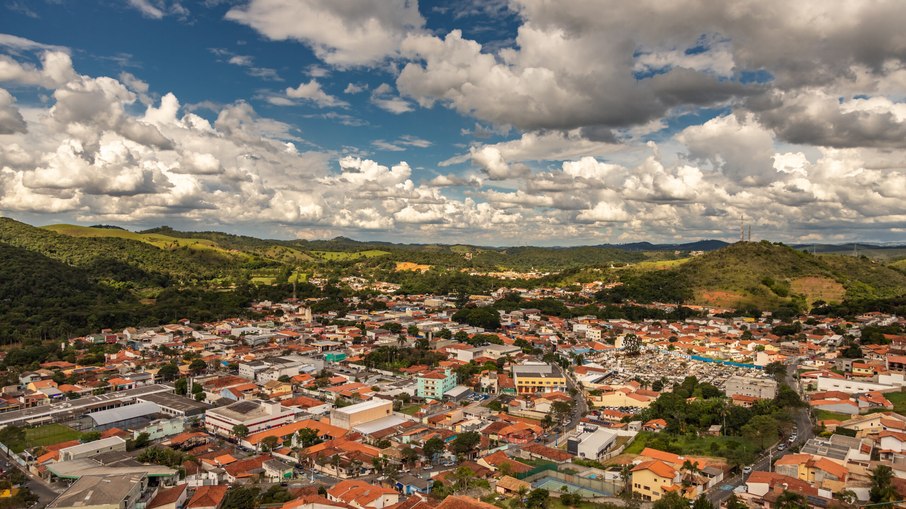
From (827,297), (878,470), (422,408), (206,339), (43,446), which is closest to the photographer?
(878,470)

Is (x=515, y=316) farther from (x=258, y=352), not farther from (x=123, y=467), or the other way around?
(x=123, y=467)

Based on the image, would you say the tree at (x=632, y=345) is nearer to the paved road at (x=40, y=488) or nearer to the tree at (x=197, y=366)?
the tree at (x=197, y=366)

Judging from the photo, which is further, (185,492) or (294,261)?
(294,261)

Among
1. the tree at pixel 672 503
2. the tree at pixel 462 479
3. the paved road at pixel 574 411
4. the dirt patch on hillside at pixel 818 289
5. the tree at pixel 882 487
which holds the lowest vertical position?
the paved road at pixel 574 411

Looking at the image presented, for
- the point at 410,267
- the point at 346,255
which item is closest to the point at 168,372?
the point at 410,267

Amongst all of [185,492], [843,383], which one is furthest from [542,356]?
[185,492]

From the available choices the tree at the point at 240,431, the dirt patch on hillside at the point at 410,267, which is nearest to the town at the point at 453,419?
the tree at the point at 240,431
